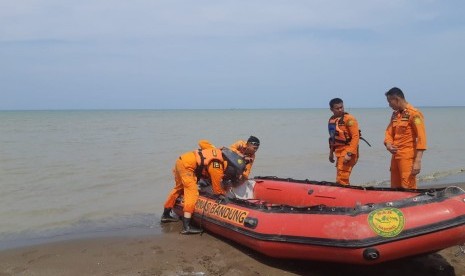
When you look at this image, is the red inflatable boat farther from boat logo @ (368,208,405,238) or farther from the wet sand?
the wet sand

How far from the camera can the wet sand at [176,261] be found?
438cm

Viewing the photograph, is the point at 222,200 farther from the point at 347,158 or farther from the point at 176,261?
the point at 347,158

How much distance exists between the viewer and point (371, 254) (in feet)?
12.5

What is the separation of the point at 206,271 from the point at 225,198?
46.1 inches

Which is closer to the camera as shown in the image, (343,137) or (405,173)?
(405,173)

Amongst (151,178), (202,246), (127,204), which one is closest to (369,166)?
(151,178)

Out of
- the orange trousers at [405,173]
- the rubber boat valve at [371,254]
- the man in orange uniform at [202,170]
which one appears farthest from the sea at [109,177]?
the orange trousers at [405,173]

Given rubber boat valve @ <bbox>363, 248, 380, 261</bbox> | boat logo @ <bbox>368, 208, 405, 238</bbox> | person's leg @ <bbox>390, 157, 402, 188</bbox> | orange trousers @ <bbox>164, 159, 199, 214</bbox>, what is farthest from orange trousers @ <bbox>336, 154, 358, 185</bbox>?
rubber boat valve @ <bbox>363, 248, 380, 261</bbox>

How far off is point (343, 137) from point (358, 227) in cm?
231

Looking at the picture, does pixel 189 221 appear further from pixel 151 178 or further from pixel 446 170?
pixel 446 170

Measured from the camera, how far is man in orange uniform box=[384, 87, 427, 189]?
507 cm

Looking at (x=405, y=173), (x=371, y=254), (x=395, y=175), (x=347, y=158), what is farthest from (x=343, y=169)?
(x=371, y=254)

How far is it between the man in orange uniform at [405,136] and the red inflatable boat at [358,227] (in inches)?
13.5

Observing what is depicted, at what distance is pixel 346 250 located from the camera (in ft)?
12.8
